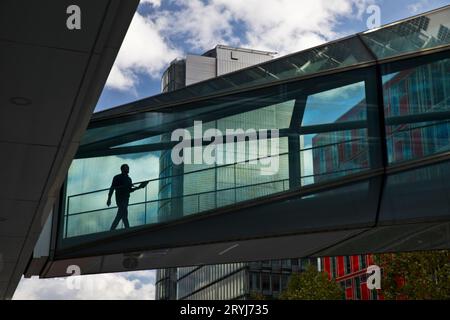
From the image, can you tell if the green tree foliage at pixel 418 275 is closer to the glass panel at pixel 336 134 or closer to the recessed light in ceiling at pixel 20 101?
the glass panel at pixel 336 134

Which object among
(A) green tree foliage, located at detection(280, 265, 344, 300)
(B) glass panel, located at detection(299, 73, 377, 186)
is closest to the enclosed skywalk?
(B) glass panel, located at detection(299, 73, 377, 186)

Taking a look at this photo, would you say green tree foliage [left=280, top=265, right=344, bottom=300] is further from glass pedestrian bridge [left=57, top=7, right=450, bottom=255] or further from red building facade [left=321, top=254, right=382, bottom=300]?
glass pedestrian bridge [left=57, top=7, right=450, bottom=255]

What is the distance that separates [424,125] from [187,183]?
12.1 feet

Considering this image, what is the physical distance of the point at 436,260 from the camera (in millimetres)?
27438

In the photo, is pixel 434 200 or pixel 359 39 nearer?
pixel 434 200

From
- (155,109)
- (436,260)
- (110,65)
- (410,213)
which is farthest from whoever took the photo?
(436,260)

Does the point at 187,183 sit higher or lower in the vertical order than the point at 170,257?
higher

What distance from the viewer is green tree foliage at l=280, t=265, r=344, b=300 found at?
4388 cm

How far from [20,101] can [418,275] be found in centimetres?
2427

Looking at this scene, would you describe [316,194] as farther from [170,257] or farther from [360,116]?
[170,257]

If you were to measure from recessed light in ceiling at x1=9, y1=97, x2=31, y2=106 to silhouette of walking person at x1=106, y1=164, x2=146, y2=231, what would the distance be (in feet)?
13.7

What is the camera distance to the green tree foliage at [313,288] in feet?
144
